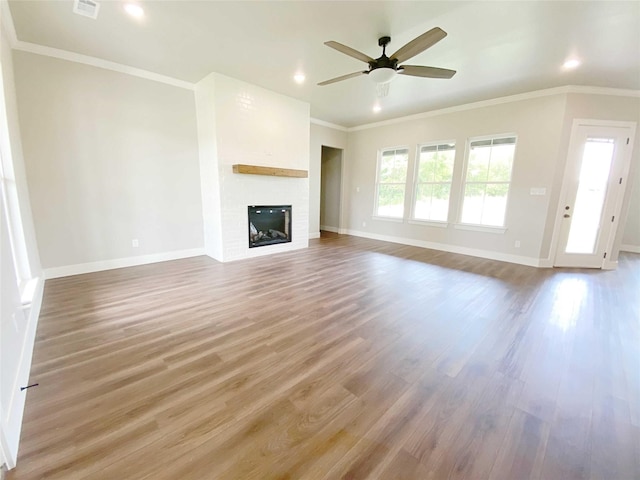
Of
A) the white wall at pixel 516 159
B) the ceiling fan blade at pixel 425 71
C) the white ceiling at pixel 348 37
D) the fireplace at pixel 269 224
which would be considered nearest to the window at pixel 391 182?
the white wall at pixel 516 159

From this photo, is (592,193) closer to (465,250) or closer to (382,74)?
(465,250)

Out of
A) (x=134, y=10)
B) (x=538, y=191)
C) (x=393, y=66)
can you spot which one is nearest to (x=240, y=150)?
(x=134, y=10)

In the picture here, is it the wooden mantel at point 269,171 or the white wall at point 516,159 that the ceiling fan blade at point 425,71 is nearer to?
the wooden mantel at point 269,171

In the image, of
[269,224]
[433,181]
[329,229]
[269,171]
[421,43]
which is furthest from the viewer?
[329,229]

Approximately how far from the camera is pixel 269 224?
198 inches

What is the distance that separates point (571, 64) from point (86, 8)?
18.4 ft

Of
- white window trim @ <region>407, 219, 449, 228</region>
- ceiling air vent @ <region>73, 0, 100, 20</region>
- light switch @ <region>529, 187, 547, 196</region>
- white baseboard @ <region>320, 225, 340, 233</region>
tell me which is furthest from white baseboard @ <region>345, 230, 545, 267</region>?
ceiling air vent @ <region>73, 0, 100, 20</region>

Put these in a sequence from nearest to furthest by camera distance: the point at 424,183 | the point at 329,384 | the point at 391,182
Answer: the point at 329,384, the point at 424,183, the point at 391,182

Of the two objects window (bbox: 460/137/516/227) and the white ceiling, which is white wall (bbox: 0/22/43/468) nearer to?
the white ceiling

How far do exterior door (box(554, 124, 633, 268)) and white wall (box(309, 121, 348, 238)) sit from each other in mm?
4716

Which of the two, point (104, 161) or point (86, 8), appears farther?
point (104, 161)

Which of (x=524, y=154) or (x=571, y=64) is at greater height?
(x=571, y=64)

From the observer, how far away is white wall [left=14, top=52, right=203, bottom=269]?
3.27 meters

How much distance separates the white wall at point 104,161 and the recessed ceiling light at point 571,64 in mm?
5426
